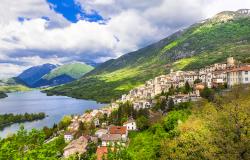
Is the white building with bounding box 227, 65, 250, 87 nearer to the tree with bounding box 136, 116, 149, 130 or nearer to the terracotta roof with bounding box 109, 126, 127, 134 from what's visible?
the tree with bounding box 136, 116, 149, 130

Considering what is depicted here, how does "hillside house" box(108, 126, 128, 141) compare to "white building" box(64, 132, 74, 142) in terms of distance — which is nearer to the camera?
"hillside house" box(108, 126, 128, 141)

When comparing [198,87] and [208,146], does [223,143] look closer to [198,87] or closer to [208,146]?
[208,146]

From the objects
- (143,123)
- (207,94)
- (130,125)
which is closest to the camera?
(207,94)

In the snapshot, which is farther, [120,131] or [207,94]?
[120,131]

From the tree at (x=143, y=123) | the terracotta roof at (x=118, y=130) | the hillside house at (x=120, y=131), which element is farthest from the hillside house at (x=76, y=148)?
the tree at (x=143, y=123)

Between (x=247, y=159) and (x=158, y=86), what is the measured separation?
4770 inches

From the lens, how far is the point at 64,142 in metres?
102

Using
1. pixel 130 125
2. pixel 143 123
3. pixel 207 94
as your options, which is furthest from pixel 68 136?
pixel 207 94

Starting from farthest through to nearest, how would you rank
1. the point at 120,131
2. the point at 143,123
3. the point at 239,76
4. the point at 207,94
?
the point at 120,131 → the point at 143,123 → the point at 239,76 → the point at 207,94

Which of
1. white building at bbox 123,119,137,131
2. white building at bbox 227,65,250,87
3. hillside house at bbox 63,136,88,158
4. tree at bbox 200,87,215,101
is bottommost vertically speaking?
hillside house at bbox 63,136,88,158

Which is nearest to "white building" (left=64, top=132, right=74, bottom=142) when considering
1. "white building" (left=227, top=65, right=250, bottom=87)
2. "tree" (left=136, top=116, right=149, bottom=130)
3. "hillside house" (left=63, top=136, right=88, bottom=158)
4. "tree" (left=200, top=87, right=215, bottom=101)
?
"hillside house" (left=63, top=136, right=88, bottom=158)

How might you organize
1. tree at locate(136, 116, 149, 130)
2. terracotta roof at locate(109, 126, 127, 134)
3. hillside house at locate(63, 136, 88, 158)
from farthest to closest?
terracotta roof at locate(109, 126, 127, 134), tree at locate(136, 116, 149, 130), hillside house at locate(63, 136, 88, 158)

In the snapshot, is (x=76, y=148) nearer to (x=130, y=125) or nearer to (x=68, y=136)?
(x=130, y=125)

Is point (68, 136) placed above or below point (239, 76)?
below
